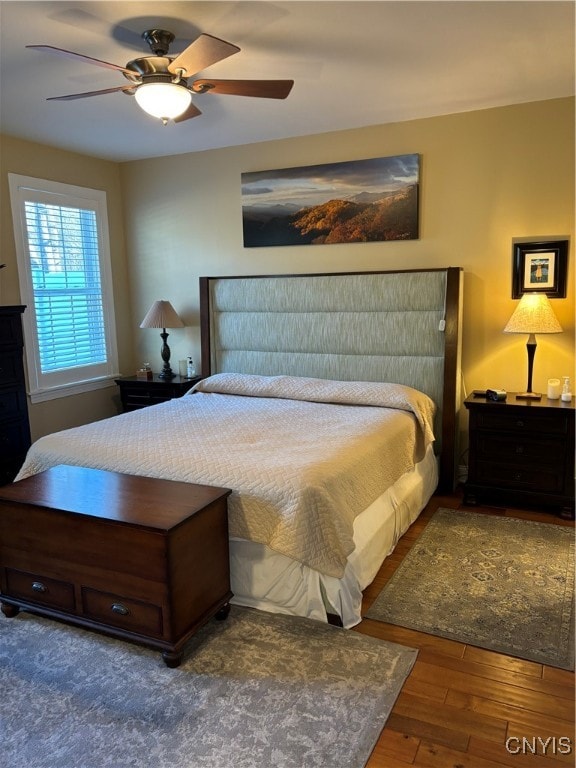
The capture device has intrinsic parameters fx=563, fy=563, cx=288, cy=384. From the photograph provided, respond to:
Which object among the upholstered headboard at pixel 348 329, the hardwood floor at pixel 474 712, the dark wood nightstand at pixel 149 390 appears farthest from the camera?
the dark wood nightstand at pixel 149 390

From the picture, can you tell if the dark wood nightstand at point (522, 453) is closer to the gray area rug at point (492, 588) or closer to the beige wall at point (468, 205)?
the gray area rug at point (492, 588)

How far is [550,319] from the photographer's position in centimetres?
346

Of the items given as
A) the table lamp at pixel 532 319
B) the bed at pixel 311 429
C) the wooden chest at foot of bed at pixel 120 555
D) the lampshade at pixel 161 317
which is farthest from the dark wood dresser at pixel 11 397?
the table lamp at pixel 532 319

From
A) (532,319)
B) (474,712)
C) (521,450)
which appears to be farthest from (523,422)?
(474,712)

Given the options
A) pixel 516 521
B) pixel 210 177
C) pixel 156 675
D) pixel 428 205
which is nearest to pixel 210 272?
pixel 210 177

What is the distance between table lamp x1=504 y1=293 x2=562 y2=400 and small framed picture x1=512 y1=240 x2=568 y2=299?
0.10m

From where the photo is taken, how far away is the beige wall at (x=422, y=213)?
3643 mm

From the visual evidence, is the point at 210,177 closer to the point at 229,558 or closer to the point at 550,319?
the point at 550,319

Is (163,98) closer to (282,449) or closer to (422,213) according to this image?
(282,449)

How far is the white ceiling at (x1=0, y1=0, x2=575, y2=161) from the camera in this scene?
2324 millimetres

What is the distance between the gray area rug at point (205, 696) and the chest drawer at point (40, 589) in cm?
14

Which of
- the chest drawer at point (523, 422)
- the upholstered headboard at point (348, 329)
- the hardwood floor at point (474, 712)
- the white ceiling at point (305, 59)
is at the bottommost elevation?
the hardwood floor at point (474, 712)

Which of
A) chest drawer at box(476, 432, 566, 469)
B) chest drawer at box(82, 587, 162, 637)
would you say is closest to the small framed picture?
chest drawer at box(476, 432, 566, 469)

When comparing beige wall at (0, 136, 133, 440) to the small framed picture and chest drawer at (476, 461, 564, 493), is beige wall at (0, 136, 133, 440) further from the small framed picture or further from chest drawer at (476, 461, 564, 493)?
the small framed picture
